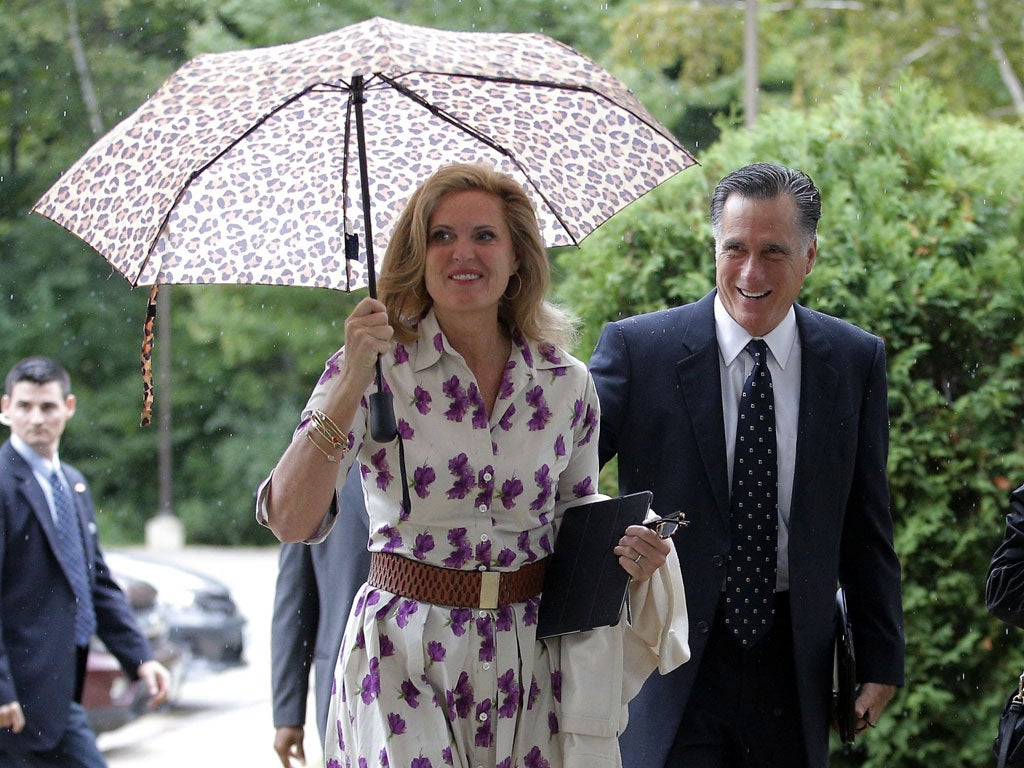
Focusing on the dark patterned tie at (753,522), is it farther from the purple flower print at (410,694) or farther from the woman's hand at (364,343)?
the woman's hand at (364,343)

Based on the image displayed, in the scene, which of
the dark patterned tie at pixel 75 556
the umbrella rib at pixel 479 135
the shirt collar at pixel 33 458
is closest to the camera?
the umbrella rib at pixel 479 135

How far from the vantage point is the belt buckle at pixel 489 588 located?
10.6ft

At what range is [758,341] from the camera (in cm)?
409

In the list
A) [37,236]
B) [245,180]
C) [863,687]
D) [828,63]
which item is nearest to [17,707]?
[245,180]

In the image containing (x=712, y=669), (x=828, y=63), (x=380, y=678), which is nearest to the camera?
(x=380, y=678)

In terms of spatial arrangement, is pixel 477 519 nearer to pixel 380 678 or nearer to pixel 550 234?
pixel 380 678

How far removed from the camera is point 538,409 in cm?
335

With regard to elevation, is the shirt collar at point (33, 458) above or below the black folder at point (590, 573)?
below

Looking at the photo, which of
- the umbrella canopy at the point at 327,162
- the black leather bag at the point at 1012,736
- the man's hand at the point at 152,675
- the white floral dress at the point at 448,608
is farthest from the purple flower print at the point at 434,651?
the man's hand at the point at 152,675

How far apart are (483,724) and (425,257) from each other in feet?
3.36

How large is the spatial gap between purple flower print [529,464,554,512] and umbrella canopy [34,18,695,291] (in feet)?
2.12

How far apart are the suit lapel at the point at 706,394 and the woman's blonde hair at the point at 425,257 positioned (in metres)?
0.64

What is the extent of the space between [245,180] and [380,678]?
1299mm

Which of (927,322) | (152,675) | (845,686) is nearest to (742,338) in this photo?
(845,686)
